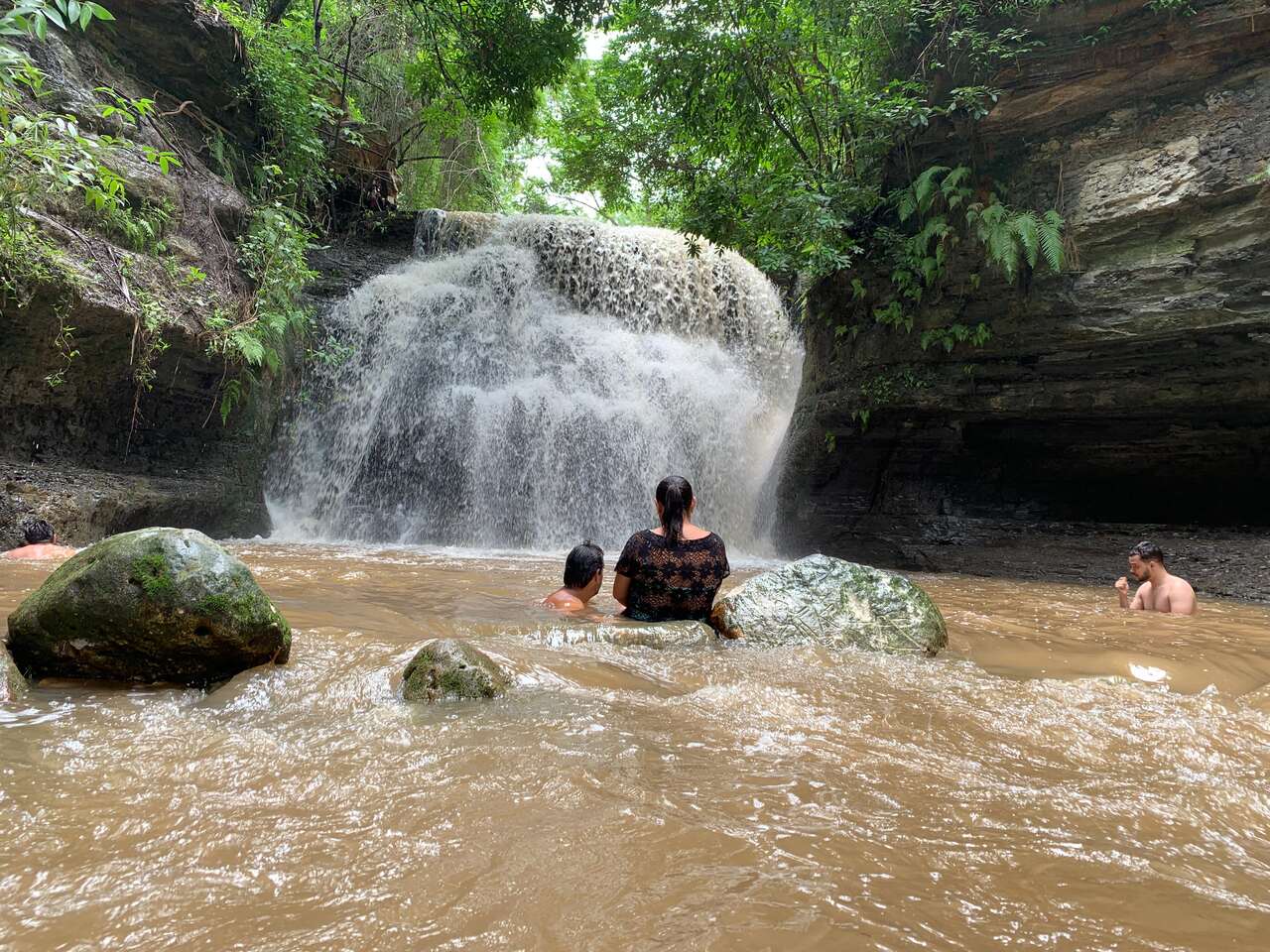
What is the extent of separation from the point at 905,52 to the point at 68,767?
12.2 m

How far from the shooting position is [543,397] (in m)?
12.7

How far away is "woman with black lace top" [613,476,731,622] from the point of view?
472cm

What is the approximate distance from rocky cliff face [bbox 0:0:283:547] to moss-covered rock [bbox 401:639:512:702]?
7107 millimetres

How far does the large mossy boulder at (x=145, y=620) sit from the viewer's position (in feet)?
9.60

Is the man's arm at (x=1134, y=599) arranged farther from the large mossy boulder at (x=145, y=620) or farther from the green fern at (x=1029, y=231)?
the large mossy boulder at (x=145, y=620)

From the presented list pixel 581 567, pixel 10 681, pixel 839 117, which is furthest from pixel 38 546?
pixel 839 117

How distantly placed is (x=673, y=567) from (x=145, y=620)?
290cm

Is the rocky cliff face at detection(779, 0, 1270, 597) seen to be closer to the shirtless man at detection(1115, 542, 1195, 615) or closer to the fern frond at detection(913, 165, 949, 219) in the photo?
the fern frond at detection(913, 165, 949, 219)

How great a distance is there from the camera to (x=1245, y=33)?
8039 mm

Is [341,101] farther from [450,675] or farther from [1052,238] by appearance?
[450,675]

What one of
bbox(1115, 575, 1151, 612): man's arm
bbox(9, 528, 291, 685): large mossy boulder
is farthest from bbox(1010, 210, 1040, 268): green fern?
bbox(9, 528, 291, 685): large mossy boulder

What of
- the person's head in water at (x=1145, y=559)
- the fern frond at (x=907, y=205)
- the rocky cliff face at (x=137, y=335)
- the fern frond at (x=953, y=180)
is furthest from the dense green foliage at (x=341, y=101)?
the person's head in water at (x=1145, y=559)

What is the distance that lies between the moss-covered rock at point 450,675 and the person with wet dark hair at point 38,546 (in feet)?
17.2

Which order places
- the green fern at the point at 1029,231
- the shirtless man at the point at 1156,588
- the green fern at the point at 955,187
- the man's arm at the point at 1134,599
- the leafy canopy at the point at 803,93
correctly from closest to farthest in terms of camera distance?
1. the shirtless man at the point at 1156,588
2. the man's arm at the point at 1134,599
3. the green fern at the point at 1029,231
4. the green fern at the point at 955,187
5. the leafy canopy at the point at 803,93
